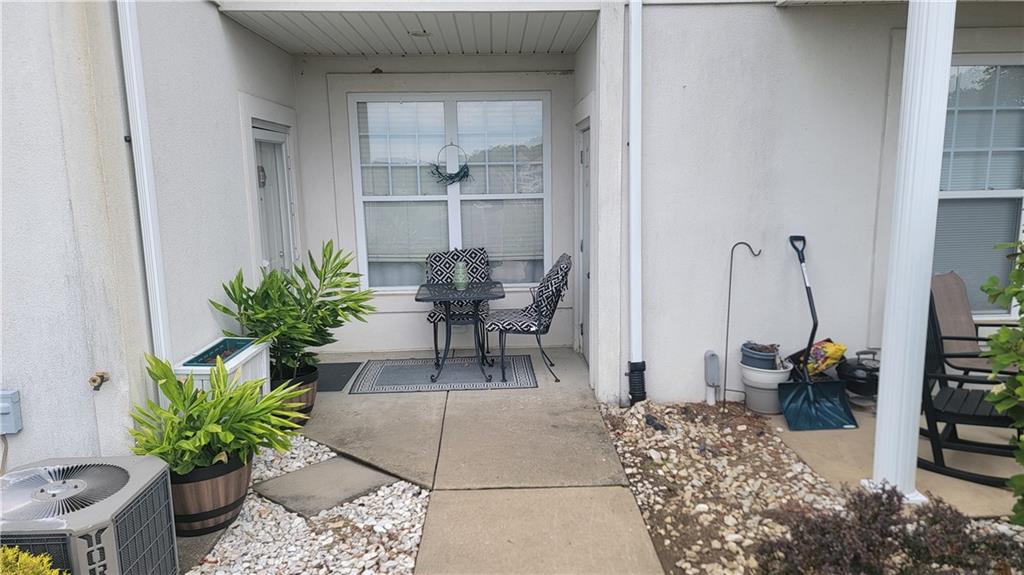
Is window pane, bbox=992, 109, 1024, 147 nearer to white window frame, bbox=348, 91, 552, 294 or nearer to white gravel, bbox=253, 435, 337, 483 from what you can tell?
white window frame, bbox=348, 91, 552, 294

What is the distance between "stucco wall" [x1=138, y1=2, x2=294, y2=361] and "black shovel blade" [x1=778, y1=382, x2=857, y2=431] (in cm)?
381

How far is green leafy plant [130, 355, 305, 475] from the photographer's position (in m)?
2.70

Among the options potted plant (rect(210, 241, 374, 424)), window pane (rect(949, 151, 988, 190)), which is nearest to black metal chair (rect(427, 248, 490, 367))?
potted plant (rect(210, 241, 374, 424))

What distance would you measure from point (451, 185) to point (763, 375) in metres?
3.23

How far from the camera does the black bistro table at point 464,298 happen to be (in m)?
4.81

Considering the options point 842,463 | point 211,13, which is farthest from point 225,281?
point 842,463

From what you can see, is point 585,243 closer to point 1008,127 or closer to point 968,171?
point 968,171

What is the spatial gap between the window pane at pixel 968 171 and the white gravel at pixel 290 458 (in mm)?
4800

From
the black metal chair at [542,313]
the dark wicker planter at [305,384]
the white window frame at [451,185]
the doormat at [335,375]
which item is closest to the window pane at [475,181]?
the white window frame at [451,185]

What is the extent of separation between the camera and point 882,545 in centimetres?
197

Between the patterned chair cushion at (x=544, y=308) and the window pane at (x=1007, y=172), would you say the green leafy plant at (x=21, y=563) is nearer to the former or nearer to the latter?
the patterned chair cushion at (x=544, y=308)

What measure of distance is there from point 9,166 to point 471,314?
3384 millimetres

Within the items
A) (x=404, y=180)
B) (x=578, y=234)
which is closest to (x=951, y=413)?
(x=578, y=234)

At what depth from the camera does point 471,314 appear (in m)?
5.31
